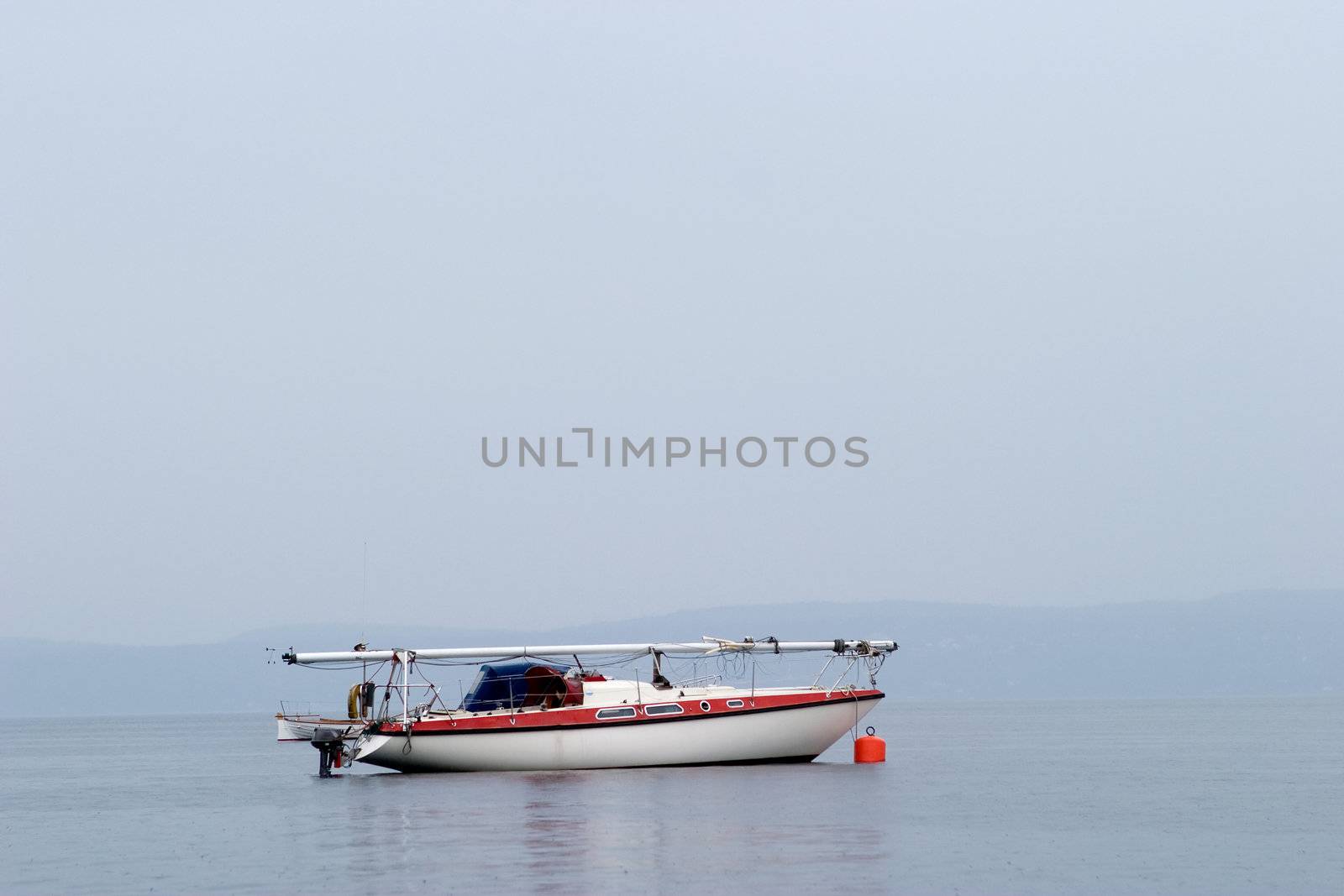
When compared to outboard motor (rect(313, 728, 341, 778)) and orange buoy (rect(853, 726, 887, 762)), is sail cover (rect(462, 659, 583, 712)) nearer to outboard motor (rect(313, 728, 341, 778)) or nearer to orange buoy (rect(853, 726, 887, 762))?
outboard motor (rect(313, 728, 341, 778))

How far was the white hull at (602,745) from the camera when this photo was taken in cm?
6319

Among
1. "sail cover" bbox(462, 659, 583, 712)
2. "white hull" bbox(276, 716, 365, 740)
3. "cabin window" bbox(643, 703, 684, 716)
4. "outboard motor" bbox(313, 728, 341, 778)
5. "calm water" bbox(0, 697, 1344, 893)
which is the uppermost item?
"sail cover" bbox(462, 659, 583, 712)

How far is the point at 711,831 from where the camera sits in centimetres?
4516

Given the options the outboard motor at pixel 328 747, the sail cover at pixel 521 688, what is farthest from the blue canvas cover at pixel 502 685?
the outboard motor at pixel 328 747

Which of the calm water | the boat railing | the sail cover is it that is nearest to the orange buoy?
the calm water

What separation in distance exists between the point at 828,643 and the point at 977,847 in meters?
26.8

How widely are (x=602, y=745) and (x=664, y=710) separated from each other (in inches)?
109

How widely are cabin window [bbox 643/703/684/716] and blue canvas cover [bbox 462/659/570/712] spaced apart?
4.34m

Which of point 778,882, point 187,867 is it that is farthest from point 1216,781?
point 187,867

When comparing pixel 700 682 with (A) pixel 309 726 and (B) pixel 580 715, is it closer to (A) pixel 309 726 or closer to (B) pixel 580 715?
(B) pixel 580 715

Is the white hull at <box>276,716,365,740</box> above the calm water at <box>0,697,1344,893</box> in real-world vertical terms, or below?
above

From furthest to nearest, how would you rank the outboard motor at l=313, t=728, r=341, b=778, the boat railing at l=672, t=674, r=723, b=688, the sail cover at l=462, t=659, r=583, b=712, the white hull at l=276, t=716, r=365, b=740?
the outboard motor at l=313, t=728, r=341, b=778
the white hull at l=276, t=716, r=365, b=740
the boat railing at l=672, t=674, r=723, b=688
the sail cover at l=462, t=659, r=583, b=712

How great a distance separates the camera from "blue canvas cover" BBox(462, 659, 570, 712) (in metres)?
65.7

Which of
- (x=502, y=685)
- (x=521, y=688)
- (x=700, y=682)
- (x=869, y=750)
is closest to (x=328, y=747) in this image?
(x=502, y=685)
